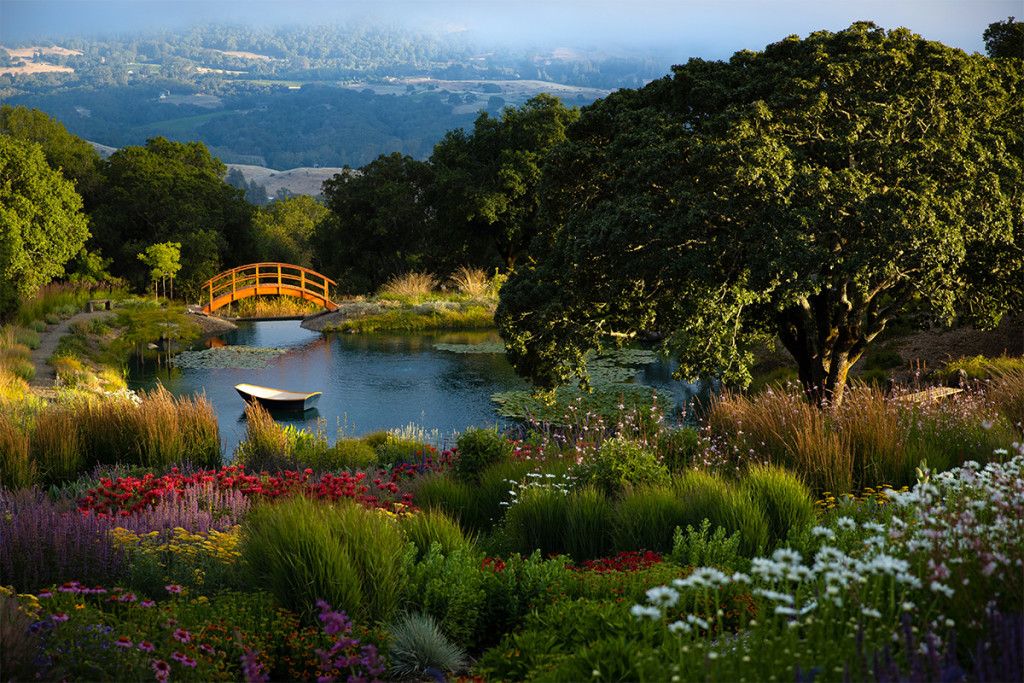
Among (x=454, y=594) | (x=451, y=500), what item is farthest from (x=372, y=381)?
(x=454, y=594)

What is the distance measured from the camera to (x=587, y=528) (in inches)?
189

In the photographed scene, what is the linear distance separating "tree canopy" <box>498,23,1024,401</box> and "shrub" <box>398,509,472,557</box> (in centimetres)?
386

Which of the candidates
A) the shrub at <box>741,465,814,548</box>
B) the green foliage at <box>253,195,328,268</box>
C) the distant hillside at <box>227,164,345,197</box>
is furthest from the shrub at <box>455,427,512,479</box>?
the distant hillside at <box>227,164,345,197</box>

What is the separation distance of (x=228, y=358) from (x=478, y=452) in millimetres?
13952

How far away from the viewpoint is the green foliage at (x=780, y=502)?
176 inches

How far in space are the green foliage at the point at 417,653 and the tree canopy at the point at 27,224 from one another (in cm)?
1691

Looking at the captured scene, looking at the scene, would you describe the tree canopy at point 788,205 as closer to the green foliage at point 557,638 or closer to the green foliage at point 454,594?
the green foliage at point 454,594

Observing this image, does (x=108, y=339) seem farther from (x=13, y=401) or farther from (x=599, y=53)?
(x=599, y=53)

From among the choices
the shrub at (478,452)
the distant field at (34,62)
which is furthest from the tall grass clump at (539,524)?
the distant field at (34,62)

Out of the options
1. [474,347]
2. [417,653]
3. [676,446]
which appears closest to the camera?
[417,653]

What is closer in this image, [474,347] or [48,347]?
[48,347]

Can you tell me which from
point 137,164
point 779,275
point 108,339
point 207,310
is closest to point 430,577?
point 779,275

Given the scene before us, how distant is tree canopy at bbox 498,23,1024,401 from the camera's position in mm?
7391

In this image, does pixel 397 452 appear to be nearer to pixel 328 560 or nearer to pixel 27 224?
pixel 328 560
